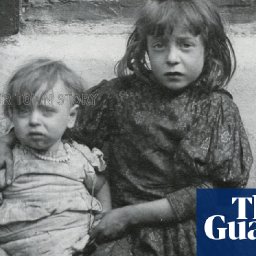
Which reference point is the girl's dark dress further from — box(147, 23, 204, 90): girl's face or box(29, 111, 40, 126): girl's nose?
box(29, 111, 40, 126): girl's nose

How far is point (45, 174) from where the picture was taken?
2.05 metres

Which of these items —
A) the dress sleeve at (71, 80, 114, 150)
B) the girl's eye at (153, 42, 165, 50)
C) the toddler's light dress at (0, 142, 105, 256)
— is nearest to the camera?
the toddler's light dress at (0, 142, 105, 256)

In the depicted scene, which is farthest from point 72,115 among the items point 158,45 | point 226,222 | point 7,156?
point 226,222

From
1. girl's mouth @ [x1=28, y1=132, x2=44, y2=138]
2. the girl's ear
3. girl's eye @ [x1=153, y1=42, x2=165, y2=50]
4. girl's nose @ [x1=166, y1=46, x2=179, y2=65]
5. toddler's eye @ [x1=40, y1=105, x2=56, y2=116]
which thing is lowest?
girl's mouth @ [x1=28, y1=132, x2=44, y2=138]

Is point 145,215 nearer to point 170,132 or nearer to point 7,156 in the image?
point 170,132

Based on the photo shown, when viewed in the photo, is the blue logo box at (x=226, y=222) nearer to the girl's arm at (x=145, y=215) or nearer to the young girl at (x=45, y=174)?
the girl's arm at (x=145, y=215)

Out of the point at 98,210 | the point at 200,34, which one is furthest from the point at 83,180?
the point at 200,34

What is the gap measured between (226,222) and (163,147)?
295 millimetres

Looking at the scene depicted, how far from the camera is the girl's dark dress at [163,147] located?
2.07 m

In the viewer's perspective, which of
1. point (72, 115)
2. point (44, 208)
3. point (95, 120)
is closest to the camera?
point (44, 208)

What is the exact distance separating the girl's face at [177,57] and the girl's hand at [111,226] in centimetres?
40

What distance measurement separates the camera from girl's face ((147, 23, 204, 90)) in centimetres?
206

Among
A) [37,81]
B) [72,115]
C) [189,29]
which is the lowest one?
[72,115]

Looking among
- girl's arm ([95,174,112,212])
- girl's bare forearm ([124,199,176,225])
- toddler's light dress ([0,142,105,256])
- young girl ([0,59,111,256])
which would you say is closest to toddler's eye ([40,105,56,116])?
young girl ([0,59,111,256])
